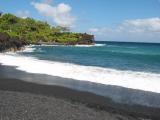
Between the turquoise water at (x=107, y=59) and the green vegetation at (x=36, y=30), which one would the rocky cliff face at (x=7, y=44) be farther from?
the green vegetation at (x=36, y=30)

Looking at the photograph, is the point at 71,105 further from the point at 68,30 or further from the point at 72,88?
the point at 68,30

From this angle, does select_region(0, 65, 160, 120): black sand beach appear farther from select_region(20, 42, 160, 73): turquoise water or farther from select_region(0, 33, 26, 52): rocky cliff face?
select_region(0, 33, 26, 52): rocky cliff face

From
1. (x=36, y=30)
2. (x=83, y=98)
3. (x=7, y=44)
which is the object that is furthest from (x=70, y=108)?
(x=36, y=30)

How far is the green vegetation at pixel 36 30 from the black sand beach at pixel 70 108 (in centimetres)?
11421

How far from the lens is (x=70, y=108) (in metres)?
15.1

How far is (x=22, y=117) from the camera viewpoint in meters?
12.7

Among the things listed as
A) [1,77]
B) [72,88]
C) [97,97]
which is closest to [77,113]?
[97,97]

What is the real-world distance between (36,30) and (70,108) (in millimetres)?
138607

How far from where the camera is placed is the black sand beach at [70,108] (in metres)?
13.4

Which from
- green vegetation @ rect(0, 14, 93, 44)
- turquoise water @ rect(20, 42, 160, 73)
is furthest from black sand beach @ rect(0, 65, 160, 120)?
green vegetation @ rect(0, 14, 93, 44)

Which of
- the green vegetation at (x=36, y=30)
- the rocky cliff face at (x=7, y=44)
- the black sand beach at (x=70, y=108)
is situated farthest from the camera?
the green vegetation at (x=36, y=30)

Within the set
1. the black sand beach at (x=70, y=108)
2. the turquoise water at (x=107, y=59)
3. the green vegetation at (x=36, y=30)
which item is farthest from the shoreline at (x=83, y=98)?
the green vegetation at (x=36, y=30)

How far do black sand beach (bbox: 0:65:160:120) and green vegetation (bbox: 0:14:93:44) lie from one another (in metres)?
114

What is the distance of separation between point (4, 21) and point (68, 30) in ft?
96.3
